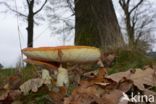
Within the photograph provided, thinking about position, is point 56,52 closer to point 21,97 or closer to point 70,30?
point 21,97

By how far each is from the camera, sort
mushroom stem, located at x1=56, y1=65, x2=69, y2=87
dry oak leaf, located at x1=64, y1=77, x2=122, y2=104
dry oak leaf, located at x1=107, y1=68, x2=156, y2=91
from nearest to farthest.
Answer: dry oak leaf, located at x1=64, y1=77, x2=122, y2=104 < dry oak leaf, located at x1=107, y1=68, x2=156, y2=91 < mushroom stem, located at x1=56, y1=65, x2=69, y2=87

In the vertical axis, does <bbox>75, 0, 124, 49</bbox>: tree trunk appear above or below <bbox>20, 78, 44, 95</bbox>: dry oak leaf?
above

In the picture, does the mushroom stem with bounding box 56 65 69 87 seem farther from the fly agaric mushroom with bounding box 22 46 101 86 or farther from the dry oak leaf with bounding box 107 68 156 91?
the dry oak leaf with bounding box 107 68 156 91

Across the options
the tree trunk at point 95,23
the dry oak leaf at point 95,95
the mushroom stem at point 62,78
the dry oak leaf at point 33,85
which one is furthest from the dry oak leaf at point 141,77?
the tree trunk at point 95,23

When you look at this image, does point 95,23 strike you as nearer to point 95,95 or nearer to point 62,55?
point 62,55

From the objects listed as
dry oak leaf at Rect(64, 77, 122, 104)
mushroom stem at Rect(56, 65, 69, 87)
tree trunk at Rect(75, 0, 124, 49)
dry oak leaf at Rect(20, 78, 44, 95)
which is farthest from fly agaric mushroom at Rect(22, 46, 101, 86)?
tree trunk at Rect(75, 0, 124, 49)

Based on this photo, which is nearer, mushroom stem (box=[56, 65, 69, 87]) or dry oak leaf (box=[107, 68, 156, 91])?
dry oak leaf (box=[107, 68, 156, 91])

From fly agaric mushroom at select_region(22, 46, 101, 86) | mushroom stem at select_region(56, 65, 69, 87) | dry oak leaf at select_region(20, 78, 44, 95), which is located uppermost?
fly agaric mushroom at select_region(22, 46, 101, 86)

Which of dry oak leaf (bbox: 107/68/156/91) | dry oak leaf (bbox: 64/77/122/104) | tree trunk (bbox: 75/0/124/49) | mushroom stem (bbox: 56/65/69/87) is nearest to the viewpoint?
dry oak leaf (bbox: 64/77/122/104)
